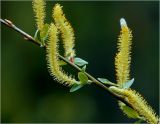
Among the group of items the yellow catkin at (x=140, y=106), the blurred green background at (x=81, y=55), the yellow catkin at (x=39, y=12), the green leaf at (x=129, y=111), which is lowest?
the blurred green background at (x=81, y=55)

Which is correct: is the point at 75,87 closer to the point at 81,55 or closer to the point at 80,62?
the point at 80,62

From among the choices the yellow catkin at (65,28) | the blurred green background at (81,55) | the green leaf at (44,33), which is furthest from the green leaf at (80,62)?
the blurred green background at (81,55)

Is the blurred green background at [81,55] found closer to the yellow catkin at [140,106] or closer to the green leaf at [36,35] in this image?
the green leaf at [36,35]

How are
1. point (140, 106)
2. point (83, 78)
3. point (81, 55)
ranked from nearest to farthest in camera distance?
point (140, 106) → point (83, 78) → point (81, 55)

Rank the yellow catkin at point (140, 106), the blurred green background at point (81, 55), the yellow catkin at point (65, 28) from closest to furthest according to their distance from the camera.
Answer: the yellow catkin at point (140, 106)
the yellow catkin at point (65, 28)
the blurred green background at point (81, 55)

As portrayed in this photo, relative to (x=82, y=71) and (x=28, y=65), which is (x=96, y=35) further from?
(x=82, y=71)

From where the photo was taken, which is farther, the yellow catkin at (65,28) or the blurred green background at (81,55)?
the blurred green background at (81,55)

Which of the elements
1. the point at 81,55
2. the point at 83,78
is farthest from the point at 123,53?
the point at 81,55
